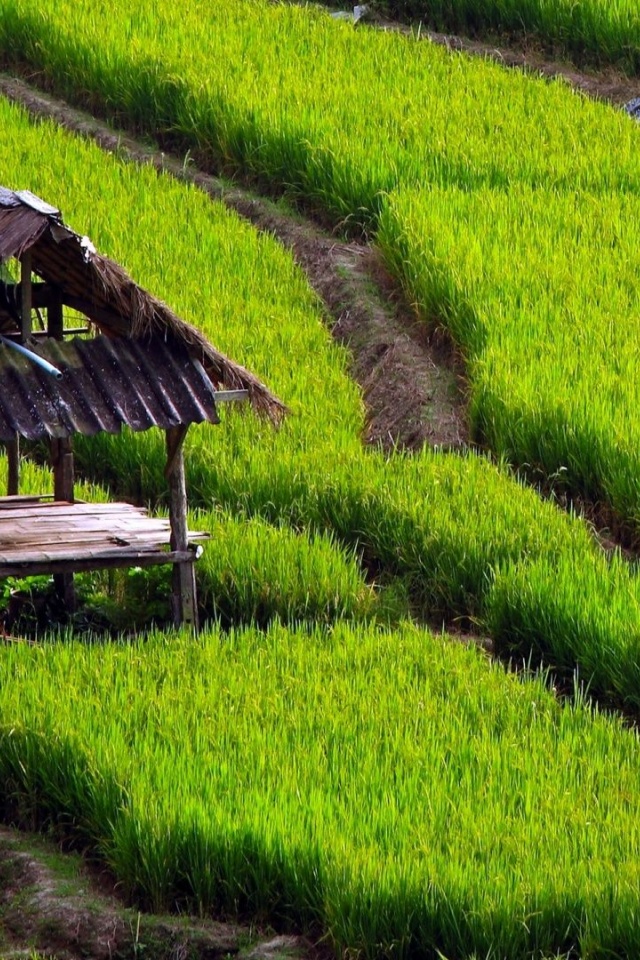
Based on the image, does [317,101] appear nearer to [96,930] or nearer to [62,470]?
[62,470]

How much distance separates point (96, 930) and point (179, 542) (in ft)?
7.42

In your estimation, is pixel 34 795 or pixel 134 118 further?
pixel 134 118

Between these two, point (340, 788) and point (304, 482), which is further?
point (304, 482)

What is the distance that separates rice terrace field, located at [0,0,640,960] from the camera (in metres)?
5.14

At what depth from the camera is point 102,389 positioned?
22.3ft

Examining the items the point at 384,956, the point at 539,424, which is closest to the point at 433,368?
the point at 539,424

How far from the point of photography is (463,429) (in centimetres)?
937

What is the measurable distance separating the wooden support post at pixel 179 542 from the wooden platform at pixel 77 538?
0.18 feet

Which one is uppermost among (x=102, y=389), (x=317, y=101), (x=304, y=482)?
(x=317, y=101)

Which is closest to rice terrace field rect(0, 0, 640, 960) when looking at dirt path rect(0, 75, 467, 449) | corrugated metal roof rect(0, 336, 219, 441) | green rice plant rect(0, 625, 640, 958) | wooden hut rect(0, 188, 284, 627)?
green rice plant rect(0, 625, 640, 958)

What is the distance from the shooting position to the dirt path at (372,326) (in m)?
9.50

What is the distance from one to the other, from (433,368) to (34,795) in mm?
4773

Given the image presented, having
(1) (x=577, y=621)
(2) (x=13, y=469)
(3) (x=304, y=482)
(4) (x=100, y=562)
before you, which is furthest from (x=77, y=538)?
(1) (x=577, y=621)

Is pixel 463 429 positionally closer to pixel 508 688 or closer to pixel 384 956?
pixel 508 688
